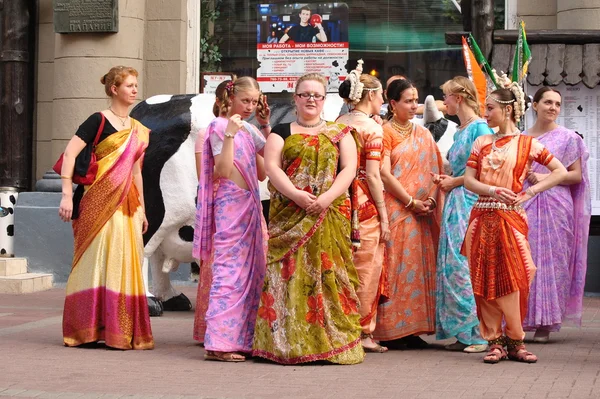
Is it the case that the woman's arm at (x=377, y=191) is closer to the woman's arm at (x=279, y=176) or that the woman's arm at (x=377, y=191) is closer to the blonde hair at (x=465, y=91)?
the woman's arm at (x=279, y=176)

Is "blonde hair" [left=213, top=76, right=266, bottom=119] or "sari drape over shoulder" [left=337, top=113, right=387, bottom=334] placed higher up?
"blonde hair" [left=213, top=76, right=266, bottom=119]

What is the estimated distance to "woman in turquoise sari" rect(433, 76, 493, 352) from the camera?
27.1ft

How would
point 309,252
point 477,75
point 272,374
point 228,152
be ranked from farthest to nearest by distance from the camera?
1. point 477,75
2. point 228,152
3. point 309,252
4. point 272,374

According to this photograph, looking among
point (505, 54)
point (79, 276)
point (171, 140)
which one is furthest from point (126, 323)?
point (505, 54)

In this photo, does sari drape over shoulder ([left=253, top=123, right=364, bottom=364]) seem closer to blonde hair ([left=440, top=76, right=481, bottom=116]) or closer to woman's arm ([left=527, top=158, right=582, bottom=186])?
blonde hair ([left=440, top=76, right=481, bottom=116])

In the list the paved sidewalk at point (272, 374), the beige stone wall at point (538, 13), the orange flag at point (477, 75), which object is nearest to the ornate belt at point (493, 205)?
the paved sidewalk at point (272, 374)

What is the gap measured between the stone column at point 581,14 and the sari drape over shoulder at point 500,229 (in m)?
5.07

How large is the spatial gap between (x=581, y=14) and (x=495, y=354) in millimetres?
5850

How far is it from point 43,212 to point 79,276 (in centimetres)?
482

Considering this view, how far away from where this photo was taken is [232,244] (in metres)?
7.82

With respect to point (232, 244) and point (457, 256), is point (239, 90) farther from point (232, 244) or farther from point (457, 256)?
point (457, 256)

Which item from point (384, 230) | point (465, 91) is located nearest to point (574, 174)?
point (465, 91)

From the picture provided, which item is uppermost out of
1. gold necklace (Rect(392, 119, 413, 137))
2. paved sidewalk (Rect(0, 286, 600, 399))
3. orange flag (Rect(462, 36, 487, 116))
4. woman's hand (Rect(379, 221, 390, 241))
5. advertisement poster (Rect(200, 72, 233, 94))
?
advertisement poster (Rect(200, 72, 233, 94))

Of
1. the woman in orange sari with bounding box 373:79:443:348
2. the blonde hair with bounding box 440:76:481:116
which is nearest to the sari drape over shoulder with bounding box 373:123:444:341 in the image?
the woman in orange sari with bounding box 373:79:443:348
